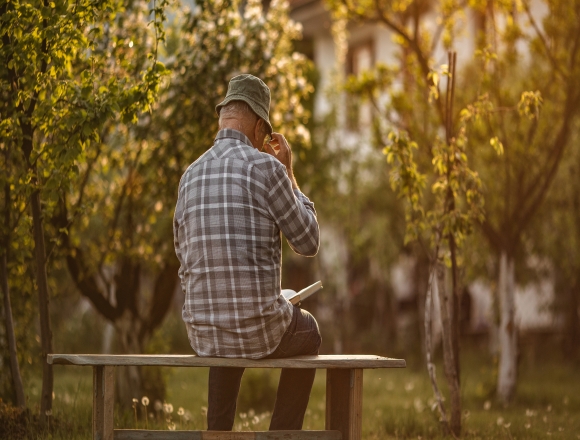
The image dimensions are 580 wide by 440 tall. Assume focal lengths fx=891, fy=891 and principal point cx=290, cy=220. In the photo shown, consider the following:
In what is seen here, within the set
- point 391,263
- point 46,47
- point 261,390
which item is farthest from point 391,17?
point 391,263

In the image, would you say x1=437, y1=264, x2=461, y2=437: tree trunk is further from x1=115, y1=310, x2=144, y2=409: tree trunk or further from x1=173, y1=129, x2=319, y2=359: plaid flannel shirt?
x1=115, y1=310, x2=144, y2=409: tree trunk

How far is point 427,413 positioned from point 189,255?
4.15 metres

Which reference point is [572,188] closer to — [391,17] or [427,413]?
[391,17]

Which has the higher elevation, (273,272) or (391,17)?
(391,17)

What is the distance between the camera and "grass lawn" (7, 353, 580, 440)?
6.54 meters

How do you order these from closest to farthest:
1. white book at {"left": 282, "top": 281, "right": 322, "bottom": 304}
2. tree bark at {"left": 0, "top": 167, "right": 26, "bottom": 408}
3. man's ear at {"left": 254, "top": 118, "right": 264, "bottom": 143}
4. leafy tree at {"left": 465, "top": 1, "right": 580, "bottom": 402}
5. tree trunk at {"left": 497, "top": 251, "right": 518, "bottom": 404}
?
man's ear at {"left": 254, "top": 118, "right": 264, "bottom": 143} → white book at {"left": 282, "top": 281, "right": 322, "bottom": 304} → tree bark at {"left": 0, "top": 167, "right": 26, "bottom": 408} → leafy tree at {"left": 465, "top": 1, "right": 580, "bottom": 402} → tree trunk at {"left": 497, "top": 251, "right": 518, "bottom": 404}

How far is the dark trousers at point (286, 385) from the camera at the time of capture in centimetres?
449

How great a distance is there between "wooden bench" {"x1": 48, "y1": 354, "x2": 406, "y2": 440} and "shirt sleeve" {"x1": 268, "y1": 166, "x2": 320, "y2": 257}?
1.94ft

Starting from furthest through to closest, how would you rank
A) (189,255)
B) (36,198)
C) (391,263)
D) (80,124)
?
(391,263) < (36,198) < (80,124) < (189,255)

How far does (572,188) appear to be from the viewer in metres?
13.0

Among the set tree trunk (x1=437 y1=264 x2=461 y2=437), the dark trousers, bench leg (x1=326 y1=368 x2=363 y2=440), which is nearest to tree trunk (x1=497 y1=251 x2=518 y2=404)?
tree trunk (x1=437 y1=264 x2=461 y2=437)

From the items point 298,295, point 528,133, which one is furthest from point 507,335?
point 298,295

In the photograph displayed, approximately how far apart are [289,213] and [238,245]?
0.29 metres

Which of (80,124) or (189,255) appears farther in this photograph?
(80,124)
